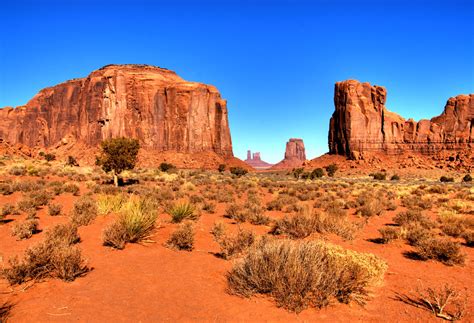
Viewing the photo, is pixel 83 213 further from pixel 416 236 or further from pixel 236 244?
pixel 416 236

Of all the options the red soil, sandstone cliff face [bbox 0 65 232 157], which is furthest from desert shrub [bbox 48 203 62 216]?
sandstone cliff face [bbox 0 65 232 157]

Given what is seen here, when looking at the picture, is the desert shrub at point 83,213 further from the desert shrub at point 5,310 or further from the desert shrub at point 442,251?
the desert shrub at point 442,251

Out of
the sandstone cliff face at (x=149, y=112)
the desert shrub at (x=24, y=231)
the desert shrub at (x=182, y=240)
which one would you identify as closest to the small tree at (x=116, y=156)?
the desert shrub at (x=24, y=231)

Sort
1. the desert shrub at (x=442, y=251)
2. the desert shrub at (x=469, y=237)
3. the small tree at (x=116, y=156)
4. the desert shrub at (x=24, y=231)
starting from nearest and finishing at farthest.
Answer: the desert shrub at (x=442, y=251)
the desert shrub at (x=24, y=231)
the desert shrub at (x=469, y=237)
the small tree at (x=116, y=156)

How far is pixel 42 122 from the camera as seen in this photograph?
347 ft

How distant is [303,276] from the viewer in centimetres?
441

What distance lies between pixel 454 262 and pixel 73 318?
7546 mm

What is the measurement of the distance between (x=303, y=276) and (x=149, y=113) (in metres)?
89.3

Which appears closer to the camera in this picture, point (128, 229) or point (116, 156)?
point (128, 229)

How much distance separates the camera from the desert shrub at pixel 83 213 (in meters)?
9.31

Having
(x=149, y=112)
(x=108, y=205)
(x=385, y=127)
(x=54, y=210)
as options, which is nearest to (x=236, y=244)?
(x=108, y=205)

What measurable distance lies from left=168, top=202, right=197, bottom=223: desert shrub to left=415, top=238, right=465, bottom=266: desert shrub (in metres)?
7.09

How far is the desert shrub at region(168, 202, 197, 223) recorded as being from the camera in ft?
33.6

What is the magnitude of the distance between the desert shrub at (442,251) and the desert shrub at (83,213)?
942 centimetres
